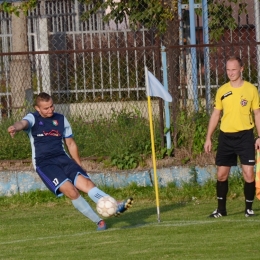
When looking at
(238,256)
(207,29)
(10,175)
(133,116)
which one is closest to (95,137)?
(133,116)

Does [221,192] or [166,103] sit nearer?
[221,192]

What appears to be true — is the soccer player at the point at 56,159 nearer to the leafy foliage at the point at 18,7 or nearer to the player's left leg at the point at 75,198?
the player's left leg at the point at 75,198

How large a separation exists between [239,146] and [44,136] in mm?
2336

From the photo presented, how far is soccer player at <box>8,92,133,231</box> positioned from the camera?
10.3 m

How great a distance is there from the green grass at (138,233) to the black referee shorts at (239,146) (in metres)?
0.72

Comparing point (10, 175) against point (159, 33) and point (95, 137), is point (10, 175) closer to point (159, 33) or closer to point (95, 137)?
point (95, 137)

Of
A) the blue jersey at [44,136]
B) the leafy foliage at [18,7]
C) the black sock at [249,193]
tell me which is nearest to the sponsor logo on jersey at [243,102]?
the black sock at [249,193]

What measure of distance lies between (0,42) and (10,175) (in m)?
4.51

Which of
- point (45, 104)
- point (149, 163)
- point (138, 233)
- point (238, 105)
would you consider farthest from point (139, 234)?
point (149, 163)

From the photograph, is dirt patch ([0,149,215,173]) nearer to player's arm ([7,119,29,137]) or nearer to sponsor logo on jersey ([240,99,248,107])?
sponsor logo on jersey ([240,99,248,107])

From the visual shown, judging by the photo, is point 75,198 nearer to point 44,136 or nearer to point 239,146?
point 44,136

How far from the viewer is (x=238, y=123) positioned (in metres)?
10.8

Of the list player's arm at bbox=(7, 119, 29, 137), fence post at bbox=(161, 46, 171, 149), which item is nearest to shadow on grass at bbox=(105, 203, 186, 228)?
player's arm at bbox=(7, 119, 29, 137)

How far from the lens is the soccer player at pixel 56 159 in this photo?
1033 centimetres
